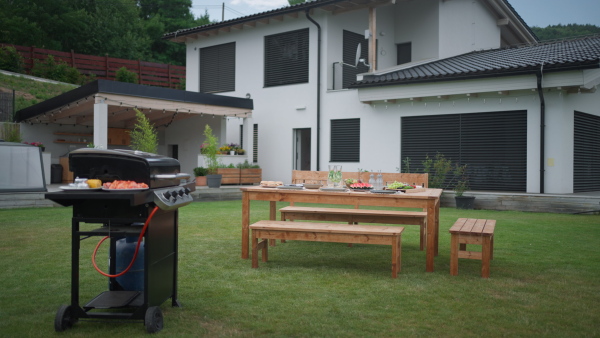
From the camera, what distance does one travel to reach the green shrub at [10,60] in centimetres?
2841

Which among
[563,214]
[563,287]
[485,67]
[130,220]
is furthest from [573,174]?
[130,220]

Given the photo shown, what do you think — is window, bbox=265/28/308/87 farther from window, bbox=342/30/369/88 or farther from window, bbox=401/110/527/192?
window, bbox=401/110/527/192

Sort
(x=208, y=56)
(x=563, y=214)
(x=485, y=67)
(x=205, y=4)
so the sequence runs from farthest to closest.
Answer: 1. (x=205, y=4)
2. (x=208, y=56)
3. (x=485, y=67)
4. (x=563, y=214)

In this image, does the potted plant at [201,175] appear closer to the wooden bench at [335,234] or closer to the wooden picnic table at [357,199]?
the wooden picnic table at [357,199]

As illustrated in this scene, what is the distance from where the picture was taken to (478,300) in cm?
466

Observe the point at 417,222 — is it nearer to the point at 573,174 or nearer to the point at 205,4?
the point at 573,174

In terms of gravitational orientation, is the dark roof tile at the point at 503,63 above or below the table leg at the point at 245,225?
above

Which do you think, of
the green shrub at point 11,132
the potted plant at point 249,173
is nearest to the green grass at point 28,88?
the green shrub at point 11,132

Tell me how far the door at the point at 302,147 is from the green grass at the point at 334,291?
10861 mm

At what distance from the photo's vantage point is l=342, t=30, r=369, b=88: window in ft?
60.7

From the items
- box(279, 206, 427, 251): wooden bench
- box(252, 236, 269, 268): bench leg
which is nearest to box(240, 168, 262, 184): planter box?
box(279, 206, 427, 251): wooden bench

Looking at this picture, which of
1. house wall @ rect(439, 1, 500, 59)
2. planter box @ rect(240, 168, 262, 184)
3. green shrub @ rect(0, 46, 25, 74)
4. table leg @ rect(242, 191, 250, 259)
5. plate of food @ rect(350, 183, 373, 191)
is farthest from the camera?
green shrub @ rect(0, 46, 25, 74)

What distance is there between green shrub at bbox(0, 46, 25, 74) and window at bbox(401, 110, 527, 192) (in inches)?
907

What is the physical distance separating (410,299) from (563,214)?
9.23 metres
